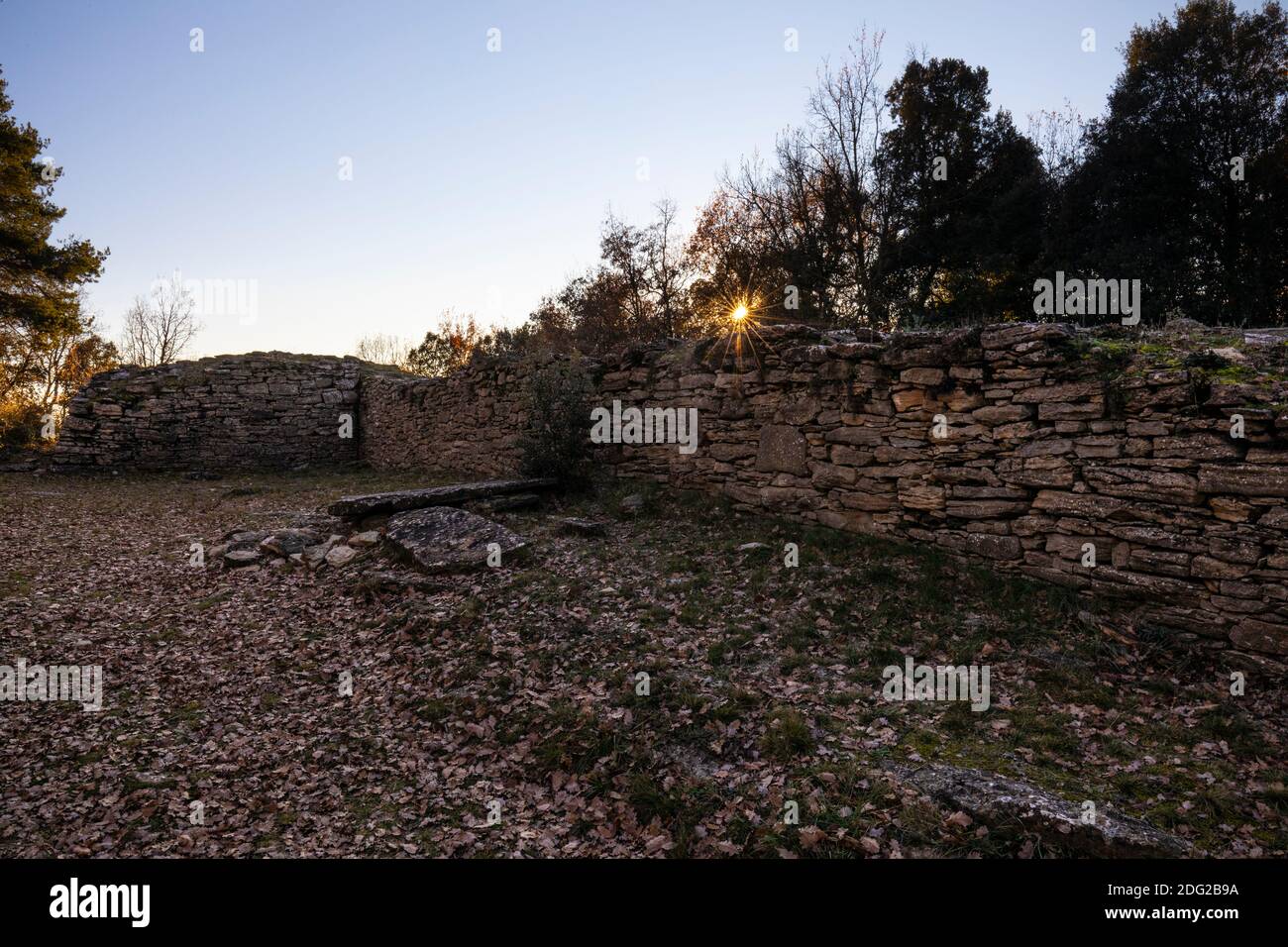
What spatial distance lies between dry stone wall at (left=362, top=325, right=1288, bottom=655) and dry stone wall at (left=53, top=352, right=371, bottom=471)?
47.1ft

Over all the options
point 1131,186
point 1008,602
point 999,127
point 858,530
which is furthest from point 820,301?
point 1008,602

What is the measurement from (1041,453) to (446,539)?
21.9ft

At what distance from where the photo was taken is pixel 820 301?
19.2 meters

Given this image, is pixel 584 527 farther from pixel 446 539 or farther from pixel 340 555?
pixel 340 555

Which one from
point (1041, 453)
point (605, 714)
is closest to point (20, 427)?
point (605, 714)

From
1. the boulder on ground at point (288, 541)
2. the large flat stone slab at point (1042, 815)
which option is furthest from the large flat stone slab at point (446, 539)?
the large flat stone slab at point (1042, 815)

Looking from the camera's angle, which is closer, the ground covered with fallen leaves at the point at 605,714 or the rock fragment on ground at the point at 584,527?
the ground covered with fallen leaves at the point at 605,714

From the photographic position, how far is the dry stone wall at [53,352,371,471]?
16.3m

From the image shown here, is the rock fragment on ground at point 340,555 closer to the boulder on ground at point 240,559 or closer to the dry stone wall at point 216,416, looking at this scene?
the boulder on ground at point 240,559

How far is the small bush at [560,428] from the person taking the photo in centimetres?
1010

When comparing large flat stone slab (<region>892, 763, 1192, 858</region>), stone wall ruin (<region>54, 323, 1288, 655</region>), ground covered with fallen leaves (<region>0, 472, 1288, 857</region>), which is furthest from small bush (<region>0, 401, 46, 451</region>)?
large flat stone slab (<region>892, 763, 1192, 858</region>)

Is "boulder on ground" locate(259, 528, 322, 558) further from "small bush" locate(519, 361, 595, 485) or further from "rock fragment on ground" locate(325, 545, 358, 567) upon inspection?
"small bush" locate(519, 361, 595, 485)

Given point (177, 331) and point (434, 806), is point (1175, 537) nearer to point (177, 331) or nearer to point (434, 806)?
point (434, 806)

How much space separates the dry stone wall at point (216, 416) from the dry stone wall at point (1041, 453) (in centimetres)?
1436
